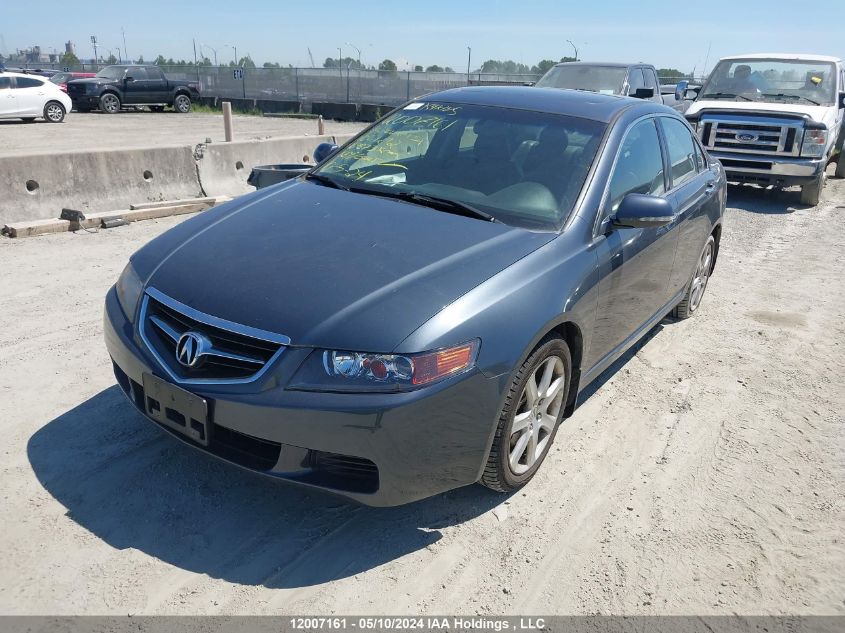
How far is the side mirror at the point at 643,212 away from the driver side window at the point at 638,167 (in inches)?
3.5

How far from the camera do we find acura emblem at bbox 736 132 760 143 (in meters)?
10.8

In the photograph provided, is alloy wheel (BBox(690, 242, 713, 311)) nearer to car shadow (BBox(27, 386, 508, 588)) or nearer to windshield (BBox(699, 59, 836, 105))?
car shadow (BBox(27, 386, 508, 588))

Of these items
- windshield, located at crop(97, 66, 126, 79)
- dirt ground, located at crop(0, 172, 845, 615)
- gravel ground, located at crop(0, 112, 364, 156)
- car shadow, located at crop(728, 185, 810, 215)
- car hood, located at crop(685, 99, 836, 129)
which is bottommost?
dirt ground, located at crop(0, 172, 845, 615)

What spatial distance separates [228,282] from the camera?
291 centimetres

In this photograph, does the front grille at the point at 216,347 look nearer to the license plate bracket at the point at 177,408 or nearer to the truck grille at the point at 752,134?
the license plate bracket at the point at 177,408

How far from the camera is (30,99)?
21.3 m

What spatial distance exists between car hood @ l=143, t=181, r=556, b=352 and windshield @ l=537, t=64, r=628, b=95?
1071cm

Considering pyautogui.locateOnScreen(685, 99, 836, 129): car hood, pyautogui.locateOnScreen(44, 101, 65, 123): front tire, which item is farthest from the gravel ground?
pyautogui.locateOnScreen(685, 99, 836, 129): car hood

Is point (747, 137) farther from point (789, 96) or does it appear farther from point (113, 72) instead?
point (113, 72)

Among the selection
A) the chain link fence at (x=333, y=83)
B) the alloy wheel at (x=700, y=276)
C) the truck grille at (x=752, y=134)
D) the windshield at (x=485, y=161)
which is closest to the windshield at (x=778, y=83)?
the truck grille at (x=752, y=134)

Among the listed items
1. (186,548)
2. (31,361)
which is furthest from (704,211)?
(31,361)

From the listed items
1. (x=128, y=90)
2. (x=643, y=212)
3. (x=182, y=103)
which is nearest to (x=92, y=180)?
(x=643, y=212)

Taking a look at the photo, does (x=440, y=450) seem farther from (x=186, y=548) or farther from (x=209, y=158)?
(x=209, y=158)

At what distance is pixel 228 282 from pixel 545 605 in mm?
1837
